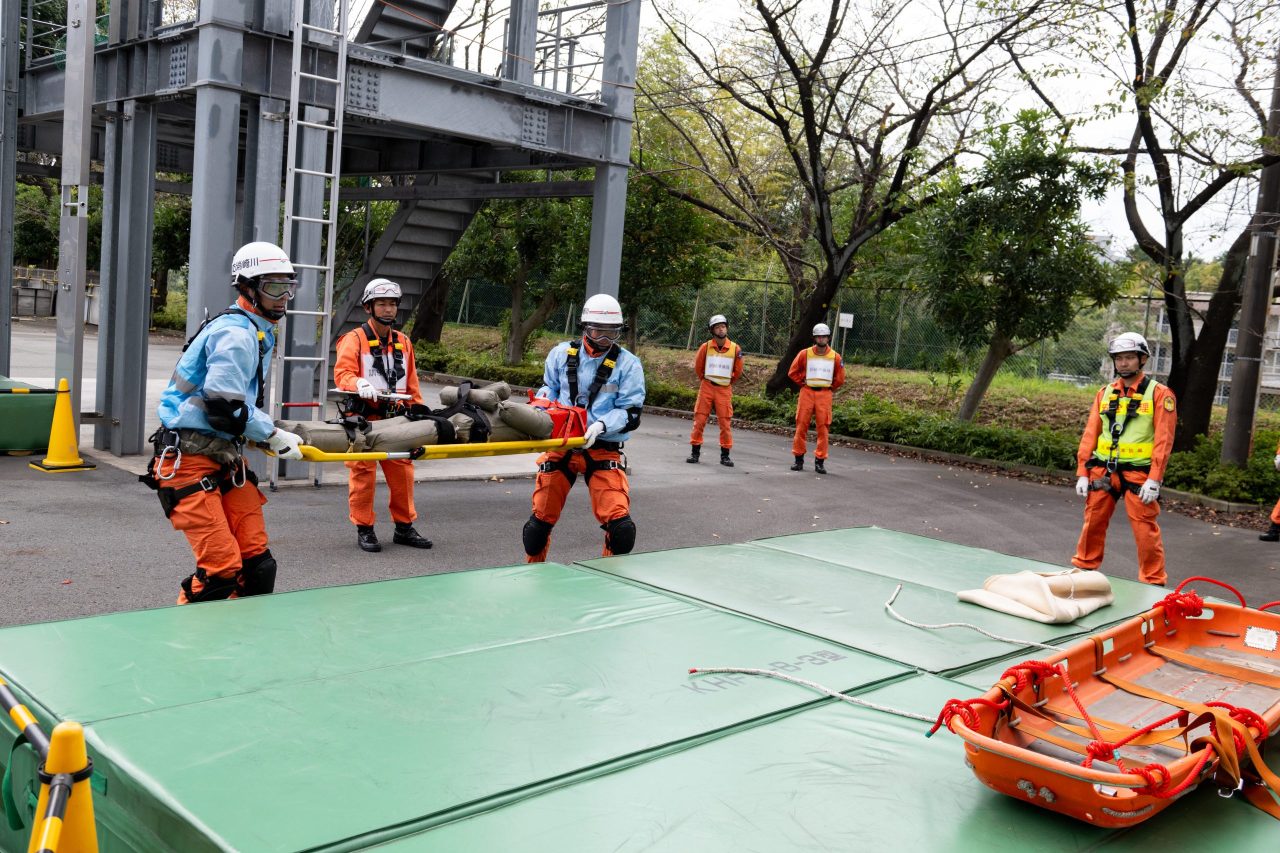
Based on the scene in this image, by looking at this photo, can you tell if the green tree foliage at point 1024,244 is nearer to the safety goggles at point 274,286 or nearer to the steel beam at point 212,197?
the steel beam at point 212,197

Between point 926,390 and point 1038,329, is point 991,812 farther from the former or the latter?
point 926,390

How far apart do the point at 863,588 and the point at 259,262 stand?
3.92 meters

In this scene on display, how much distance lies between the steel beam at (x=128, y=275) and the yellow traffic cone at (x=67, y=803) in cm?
1064

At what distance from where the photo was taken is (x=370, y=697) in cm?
399

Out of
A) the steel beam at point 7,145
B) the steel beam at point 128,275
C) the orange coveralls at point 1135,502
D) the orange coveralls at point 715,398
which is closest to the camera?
the orange coveralls at point 1135,502

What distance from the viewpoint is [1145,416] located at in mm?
8586

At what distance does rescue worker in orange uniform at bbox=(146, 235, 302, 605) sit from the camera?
17.3ft

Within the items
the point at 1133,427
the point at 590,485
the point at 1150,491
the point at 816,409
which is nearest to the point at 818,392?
the point at 816,409

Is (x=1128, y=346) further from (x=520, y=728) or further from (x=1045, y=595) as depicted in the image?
(x=520, y=728)

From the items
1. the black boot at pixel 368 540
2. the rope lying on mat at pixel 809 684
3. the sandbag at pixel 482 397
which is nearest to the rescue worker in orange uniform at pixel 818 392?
the black boot at pixel 368 540

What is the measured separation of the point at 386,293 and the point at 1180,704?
250 inches

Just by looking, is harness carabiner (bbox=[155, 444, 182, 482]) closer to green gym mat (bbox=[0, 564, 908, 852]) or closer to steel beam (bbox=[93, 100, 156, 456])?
green gym mat (bbox=[0, 564, 908, 852])

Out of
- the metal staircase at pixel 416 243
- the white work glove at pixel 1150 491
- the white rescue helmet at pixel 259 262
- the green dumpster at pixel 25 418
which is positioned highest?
the metal staircase at pixel 416 243

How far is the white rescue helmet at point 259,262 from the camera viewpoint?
5477 millimetres
